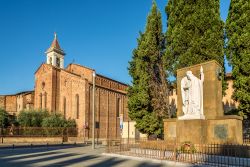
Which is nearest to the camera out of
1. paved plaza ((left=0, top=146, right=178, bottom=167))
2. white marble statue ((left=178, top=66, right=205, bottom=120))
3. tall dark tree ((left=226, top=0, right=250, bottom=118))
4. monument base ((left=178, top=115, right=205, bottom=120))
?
paved plaza ((left=0, top=146, right=178, bottom=167))

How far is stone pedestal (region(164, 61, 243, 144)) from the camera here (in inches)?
609

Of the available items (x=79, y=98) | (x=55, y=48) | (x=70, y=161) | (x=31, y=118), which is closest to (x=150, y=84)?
(x=70, y=161)

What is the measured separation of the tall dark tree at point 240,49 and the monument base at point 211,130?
5.64 m

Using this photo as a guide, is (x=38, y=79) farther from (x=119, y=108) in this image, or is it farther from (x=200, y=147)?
(x=200, y=147)

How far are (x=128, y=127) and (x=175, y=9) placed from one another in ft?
73.7

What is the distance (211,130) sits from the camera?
16328 millimetres

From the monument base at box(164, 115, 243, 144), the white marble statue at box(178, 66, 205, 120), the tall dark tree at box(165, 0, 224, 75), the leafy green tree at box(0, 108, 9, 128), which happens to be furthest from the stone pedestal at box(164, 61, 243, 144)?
the leafy green tree at box(0, 108, 9, 128)

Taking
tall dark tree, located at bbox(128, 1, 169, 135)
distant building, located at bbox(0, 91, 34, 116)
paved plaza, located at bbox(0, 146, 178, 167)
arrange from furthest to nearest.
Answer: distant building, located at bbox(0, 91, 34, 116)
tall dark tree, located at bbox(128, 1, 169, 135)
paved plaza, located at bbox(0, 146, 178, 167)

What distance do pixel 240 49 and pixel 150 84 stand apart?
863 centimetres

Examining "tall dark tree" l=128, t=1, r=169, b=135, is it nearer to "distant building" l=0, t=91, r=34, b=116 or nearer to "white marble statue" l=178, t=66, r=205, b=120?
"white marble statue" l=178, t=66, r=205, b=120

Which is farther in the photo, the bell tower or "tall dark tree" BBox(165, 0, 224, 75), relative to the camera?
the bell tower

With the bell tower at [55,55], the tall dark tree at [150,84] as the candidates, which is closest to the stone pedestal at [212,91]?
the tall dark tree at [150,84]

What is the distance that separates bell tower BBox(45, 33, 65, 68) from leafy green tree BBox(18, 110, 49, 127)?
2188 cm

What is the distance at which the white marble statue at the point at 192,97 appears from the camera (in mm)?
17125
